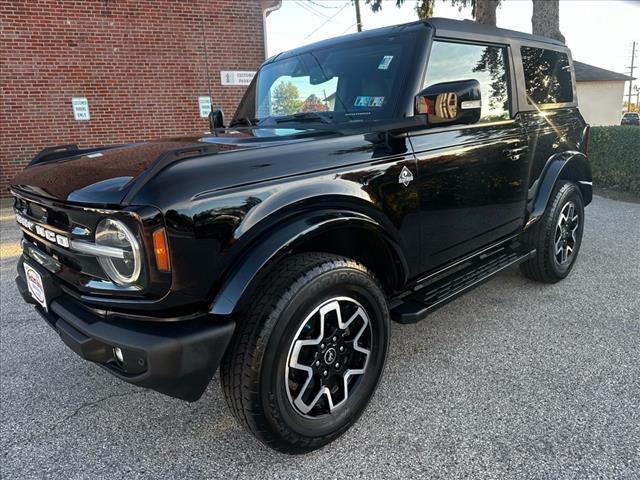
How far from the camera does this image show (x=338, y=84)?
111 inches

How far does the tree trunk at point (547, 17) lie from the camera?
10.0 m

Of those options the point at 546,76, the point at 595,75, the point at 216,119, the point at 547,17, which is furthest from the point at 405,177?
the point at 595,75

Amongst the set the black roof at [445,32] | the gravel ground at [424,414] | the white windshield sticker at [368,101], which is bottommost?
the gravel ground at [424,414]

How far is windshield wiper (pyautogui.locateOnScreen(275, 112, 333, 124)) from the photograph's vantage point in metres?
2.72

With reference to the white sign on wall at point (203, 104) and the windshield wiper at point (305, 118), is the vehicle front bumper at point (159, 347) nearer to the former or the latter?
the windshield wiper at point (305, 118)

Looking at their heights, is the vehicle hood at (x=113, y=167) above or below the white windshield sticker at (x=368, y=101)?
below

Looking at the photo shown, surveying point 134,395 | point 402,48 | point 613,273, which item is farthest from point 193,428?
point 613,273

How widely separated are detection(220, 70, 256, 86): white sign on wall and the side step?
8.35 m

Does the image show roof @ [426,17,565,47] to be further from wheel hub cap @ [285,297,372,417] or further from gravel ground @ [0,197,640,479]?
gravel ground @ [0,197,640,479]

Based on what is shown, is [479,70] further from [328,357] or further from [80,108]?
[80,108]

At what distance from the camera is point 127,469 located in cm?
206

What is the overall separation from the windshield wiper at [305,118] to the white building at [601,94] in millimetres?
24797

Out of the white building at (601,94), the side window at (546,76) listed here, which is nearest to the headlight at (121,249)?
the side window at (546,76)

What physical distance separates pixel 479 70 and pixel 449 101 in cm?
103
